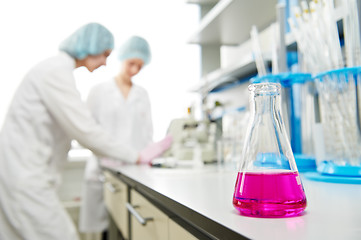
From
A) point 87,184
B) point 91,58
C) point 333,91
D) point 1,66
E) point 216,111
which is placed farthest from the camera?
point 1,66

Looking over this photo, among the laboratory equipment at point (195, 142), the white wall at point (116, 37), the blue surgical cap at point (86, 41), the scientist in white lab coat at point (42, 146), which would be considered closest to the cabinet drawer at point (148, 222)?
the scientist in white lab coat at point (42, 146)

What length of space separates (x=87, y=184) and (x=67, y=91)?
932mm

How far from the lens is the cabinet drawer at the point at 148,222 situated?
768 millimetres

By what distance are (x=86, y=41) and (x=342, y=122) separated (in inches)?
52.3

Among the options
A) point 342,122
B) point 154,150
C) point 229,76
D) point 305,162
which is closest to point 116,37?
point 229,76

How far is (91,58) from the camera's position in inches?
70.5

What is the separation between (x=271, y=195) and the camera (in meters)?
0.45

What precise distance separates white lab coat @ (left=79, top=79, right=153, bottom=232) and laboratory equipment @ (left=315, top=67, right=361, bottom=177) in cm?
166

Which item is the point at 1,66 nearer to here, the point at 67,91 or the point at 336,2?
the point at 67,91

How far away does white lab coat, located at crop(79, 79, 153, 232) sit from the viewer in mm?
2146

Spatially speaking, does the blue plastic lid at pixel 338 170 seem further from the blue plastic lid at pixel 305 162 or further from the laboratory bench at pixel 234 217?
the blue plastic lid at pixel 305 162

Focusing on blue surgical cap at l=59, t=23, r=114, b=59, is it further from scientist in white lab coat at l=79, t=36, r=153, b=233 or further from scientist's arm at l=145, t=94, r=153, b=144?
scientist's arm at l=145, t=94, r=153, b=144

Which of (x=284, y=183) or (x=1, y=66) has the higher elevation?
(x=1, y=66)

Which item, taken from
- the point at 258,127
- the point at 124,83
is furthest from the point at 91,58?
the point at 258,127
